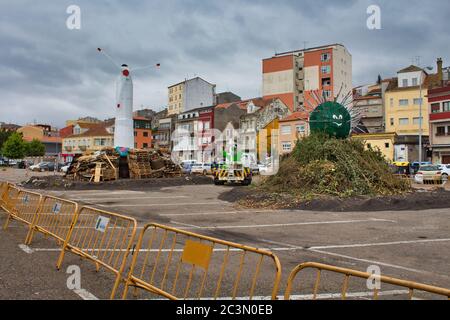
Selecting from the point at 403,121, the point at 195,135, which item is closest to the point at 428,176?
the point at 403,121

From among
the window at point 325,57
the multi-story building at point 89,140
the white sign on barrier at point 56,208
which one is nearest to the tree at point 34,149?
the multi-story building at point 89,140

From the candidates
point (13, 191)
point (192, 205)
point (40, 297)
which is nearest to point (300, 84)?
point (192, 205)

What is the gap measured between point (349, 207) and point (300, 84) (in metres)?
71.4

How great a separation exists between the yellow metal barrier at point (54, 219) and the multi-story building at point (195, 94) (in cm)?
8637

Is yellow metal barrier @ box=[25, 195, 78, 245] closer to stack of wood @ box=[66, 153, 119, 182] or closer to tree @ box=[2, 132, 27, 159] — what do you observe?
stack of wood @ box=[66, 153, 119, 182]

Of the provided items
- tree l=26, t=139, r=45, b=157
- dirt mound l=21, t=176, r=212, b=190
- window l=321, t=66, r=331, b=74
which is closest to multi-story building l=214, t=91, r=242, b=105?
window l=321, t=66, r=331, b=74

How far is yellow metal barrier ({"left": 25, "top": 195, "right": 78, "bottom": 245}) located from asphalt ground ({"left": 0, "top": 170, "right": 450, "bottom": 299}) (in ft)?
0.80

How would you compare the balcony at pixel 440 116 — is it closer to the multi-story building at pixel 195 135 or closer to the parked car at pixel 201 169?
the parked car at pixel 201 169

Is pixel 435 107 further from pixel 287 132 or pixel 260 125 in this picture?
pixel 260 125

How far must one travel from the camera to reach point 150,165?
32000 mm

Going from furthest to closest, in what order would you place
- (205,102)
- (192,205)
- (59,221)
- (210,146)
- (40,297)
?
(205,102) < (210,146) < (192,205) < (59,221) < (40,297)

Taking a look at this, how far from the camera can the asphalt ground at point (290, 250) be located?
540 centimetres

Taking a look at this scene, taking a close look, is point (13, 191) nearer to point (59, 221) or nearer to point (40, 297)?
point (59, 221)
